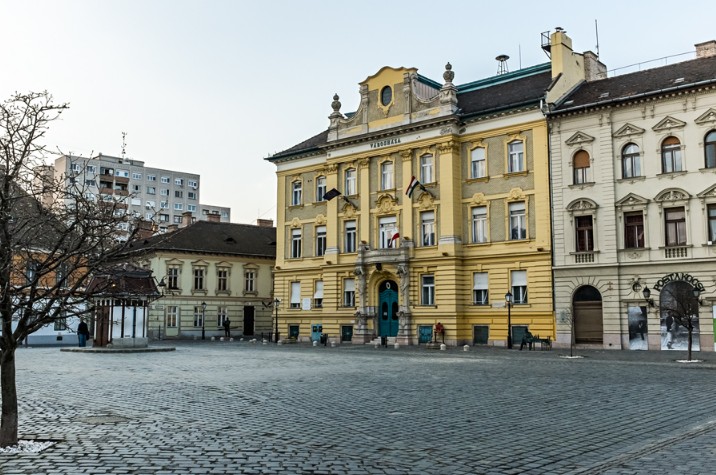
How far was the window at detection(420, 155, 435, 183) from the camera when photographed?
43.0 meters

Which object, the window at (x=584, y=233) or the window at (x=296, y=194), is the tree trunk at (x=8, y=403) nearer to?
the window at (x=584, y=233)

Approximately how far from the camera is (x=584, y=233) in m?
36.6

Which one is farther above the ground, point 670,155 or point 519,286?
point 670,155

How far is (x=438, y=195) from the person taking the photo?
4222cm

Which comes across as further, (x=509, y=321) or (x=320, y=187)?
(x=320, y=187)

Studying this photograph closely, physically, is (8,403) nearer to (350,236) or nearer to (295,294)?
(350,236)

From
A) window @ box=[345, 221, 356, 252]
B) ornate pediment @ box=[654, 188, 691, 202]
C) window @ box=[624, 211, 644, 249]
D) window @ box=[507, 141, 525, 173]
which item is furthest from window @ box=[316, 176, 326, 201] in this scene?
ornate pediment @ box=[654, 188, 691, 202]

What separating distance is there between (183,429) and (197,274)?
51191 millimetres

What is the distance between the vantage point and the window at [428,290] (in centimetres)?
4206

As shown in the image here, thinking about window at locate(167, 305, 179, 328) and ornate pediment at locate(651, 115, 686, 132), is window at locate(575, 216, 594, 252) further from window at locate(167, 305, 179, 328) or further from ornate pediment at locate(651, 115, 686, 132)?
window at locate(167, 305, 179, 328)

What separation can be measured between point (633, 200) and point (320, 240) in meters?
22.0

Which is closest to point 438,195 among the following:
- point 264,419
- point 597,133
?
point 597,133

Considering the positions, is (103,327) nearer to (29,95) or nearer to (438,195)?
(438,195)

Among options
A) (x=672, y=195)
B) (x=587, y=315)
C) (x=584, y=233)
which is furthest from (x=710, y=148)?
(x=587, y=315)
